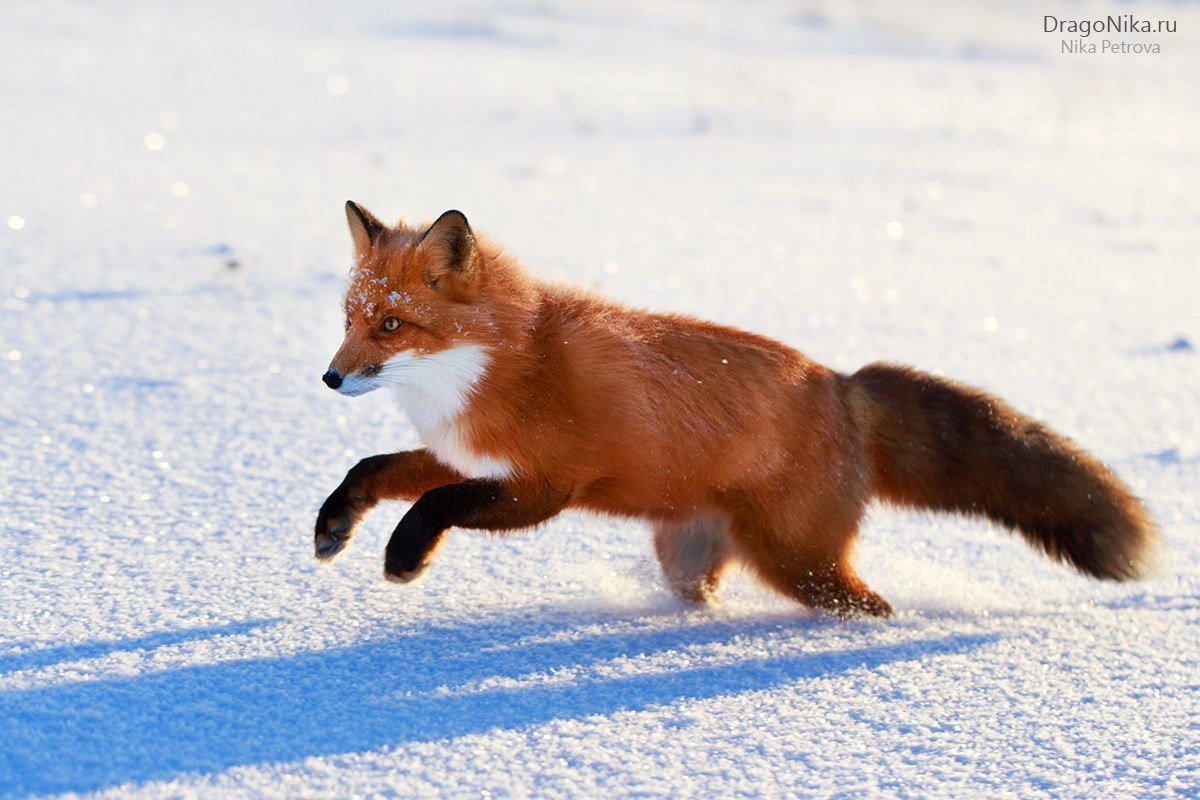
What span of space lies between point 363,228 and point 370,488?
0.63m

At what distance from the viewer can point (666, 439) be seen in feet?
9.96

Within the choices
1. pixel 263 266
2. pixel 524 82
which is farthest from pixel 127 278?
pixel 524 82

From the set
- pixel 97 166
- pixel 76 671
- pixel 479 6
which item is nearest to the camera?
pixel 76 671

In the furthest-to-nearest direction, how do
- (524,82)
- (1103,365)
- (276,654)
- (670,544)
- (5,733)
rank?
(524,82), (1103,365), (670,544), (276,654), (5,733)

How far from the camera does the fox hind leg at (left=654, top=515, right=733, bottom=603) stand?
3281 millimetres

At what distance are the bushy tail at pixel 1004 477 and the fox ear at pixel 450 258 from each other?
113cm

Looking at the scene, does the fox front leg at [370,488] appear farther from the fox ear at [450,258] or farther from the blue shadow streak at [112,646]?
the fox ear at [450,258]

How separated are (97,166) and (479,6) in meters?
12.6

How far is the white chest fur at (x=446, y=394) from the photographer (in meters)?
2.83

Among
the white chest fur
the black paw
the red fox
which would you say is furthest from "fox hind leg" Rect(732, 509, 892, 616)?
the black paw

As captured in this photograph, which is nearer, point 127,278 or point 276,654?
point 276,654

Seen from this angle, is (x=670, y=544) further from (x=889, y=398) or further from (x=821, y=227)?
(x=821, y=227)

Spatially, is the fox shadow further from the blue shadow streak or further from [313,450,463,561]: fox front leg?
[313,450,463,561]: fox front leg

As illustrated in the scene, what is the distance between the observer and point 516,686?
2609mm
